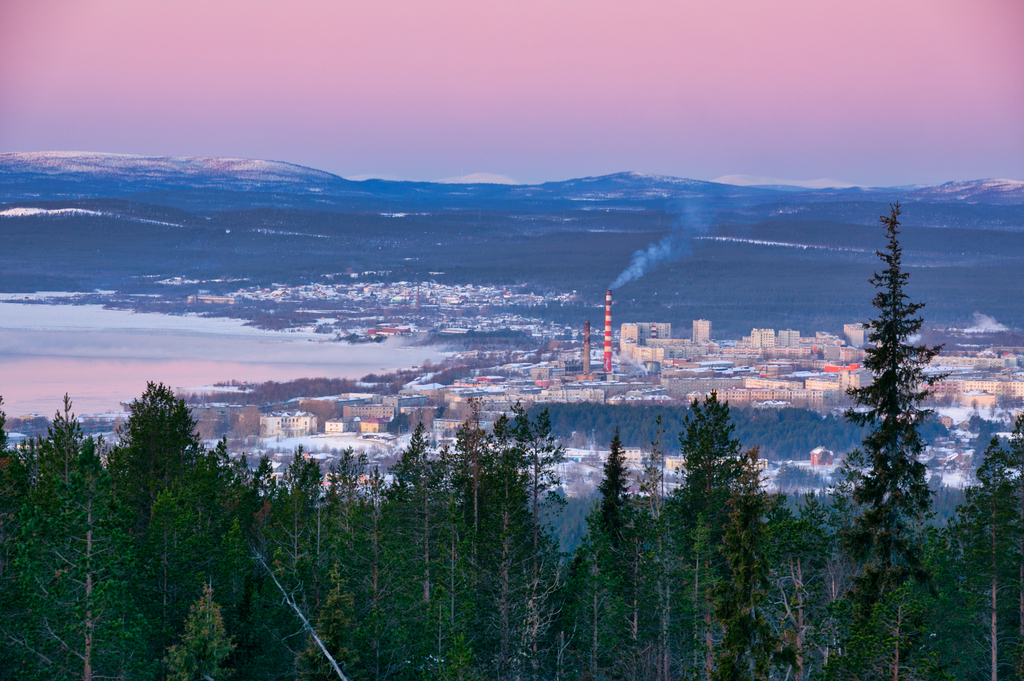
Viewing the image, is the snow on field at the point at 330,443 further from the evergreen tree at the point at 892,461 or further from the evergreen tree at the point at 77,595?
the evergreen tree at the point at 892,461

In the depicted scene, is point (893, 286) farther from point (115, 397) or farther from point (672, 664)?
point (115, 397)

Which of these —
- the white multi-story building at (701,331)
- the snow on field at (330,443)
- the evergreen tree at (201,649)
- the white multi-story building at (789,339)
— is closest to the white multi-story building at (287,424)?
the snow on field at (330,443)

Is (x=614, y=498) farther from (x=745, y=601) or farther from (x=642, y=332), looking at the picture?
(x=642, y=332)

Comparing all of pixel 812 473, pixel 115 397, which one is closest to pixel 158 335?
pixel 115 397

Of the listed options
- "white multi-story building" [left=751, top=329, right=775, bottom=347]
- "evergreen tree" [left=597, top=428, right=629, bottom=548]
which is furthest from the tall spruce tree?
"white multi-story building" [left=751, top=329, right=775, bottom=347]

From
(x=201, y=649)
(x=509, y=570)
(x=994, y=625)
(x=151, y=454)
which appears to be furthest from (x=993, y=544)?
(x=151, y=454)

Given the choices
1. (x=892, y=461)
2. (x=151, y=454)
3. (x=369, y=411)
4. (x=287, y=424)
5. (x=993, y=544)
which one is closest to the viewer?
(x=892, y=461)
